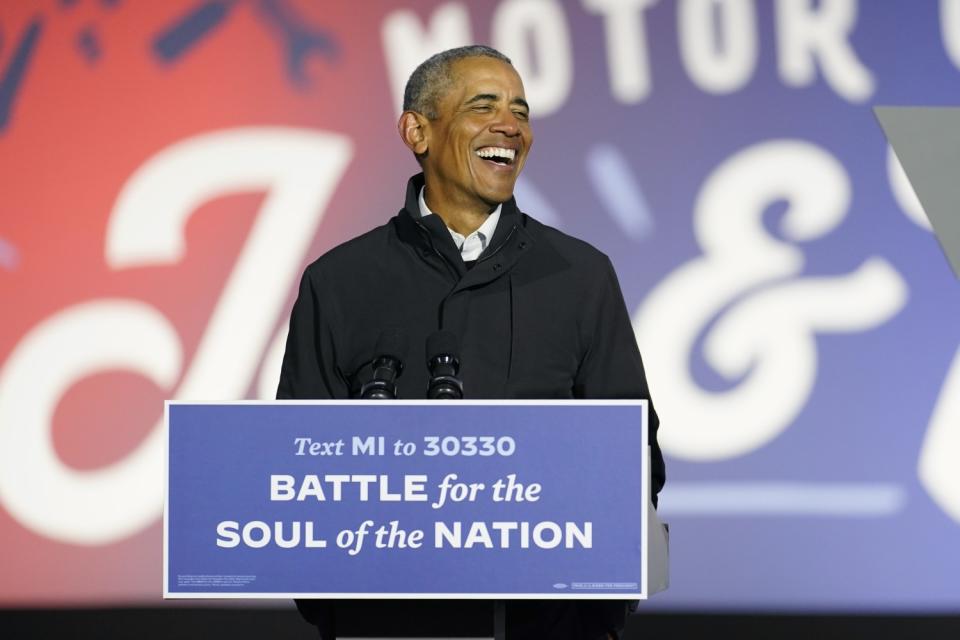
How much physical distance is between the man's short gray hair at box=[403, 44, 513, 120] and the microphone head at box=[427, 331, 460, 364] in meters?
0.56

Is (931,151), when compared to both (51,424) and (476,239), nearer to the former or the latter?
(476,239)

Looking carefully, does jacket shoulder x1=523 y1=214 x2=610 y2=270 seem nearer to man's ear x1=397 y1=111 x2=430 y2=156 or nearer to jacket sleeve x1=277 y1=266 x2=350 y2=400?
man's ear x1=397 y1=111 x2=430 y2=156

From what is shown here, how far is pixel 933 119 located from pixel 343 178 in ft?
7.43

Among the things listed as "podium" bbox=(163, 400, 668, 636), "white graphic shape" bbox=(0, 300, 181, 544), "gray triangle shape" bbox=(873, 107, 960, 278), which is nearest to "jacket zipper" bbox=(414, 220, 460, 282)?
"podium" bbox=(163, 400, 668, 636)

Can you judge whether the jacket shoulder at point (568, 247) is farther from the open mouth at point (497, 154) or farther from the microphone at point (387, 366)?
the microphone at point (387, 366)

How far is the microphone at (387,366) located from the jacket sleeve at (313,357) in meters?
0.23

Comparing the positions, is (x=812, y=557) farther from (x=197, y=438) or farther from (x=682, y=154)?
(x=197, y=438)

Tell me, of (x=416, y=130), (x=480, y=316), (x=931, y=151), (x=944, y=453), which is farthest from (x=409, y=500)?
(x=944, y=453)

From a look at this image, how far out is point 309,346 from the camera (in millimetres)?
2369

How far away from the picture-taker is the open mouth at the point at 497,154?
2.43 metres

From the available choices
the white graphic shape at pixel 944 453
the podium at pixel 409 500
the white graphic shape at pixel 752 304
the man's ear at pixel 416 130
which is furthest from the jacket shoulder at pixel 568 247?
the white graphic shape at pixel 944 453

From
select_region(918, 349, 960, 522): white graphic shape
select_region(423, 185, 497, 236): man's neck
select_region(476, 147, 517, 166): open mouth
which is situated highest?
select_region(918, 349, 960, 522): white graphic shape

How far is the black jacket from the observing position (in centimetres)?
231

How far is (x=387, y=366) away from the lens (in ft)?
6.63
